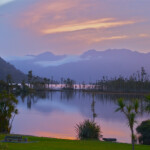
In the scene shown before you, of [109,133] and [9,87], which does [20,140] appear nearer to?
[109,133]

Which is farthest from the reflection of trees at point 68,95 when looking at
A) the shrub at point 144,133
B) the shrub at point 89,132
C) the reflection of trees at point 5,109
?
the shrub at point 144,133

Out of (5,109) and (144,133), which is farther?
(5,109)

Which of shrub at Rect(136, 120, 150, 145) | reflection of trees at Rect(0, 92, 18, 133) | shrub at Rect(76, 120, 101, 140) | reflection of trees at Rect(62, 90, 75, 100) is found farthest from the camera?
reflection of trees at Rect(62, 90, 75, 100)

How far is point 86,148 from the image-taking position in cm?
1598

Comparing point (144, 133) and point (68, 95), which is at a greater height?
point (144, 133)

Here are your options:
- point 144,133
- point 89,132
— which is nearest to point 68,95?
point 89,132

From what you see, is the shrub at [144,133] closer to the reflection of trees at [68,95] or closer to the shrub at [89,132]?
the shrub at [89,132]

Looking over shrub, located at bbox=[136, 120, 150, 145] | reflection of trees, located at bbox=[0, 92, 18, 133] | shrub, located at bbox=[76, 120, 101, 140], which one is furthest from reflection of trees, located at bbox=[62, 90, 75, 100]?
shrub, located at bbox=[136, 120, 150, 145]

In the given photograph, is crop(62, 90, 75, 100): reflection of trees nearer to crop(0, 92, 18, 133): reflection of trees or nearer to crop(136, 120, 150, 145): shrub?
crop(0, 92, 18, 133): reflection of trees

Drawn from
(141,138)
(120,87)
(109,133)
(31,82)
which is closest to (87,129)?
(141,138)

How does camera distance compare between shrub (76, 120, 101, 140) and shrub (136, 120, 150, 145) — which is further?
shrub (76, 120, 101, 140)

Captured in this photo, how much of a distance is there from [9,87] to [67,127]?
7980 cm

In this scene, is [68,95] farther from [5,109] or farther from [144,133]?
[144,133]

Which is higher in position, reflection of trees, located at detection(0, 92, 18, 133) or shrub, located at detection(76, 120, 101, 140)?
reflection of trees, located at detection(0, 92, 18, 133)
